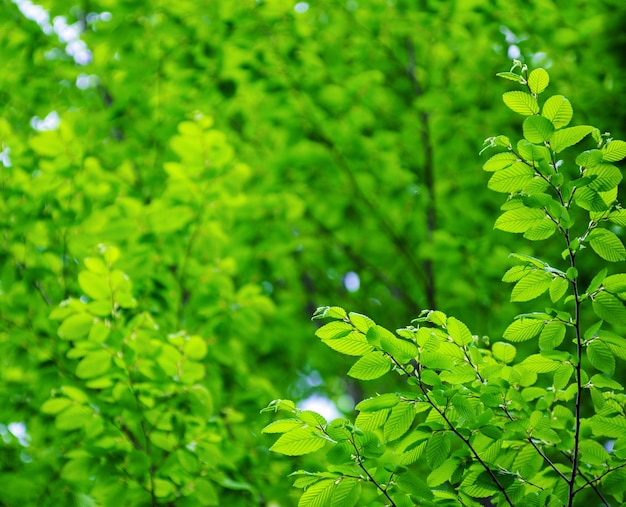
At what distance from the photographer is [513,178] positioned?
1938 millimetres

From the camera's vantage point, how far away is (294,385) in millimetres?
5996

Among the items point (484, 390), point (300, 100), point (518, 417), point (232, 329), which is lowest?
point (232, 329)

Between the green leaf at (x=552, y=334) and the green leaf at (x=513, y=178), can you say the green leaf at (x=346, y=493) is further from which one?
the green leaf at (x=513, y=178)

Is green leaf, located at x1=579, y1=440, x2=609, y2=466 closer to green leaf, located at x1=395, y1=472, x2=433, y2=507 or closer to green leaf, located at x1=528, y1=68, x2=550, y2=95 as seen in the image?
green leaf, located at x1=395, y1=472, x2=433, y2=507

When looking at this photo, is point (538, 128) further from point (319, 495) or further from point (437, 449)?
point (319, 495)

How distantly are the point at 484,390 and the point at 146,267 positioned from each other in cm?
230

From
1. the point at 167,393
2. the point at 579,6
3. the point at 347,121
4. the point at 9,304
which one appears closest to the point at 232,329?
the point at 167,393

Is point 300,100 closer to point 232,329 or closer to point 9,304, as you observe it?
point 232,329

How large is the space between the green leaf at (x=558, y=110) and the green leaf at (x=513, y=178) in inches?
6.5

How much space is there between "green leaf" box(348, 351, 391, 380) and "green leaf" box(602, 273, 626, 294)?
0.70 meters

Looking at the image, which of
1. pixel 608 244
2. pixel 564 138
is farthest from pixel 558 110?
pixel 608 244

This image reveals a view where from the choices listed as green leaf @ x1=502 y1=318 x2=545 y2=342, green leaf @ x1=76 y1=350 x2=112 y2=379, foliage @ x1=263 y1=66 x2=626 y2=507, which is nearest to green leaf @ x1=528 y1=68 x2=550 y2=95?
foliage @ x1=263 y1=66 x2=626 y2=507

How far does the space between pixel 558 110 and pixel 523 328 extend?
2.21 ft

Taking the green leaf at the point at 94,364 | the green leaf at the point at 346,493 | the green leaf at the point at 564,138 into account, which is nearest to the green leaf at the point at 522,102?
the green leaf at the point at 564,138
